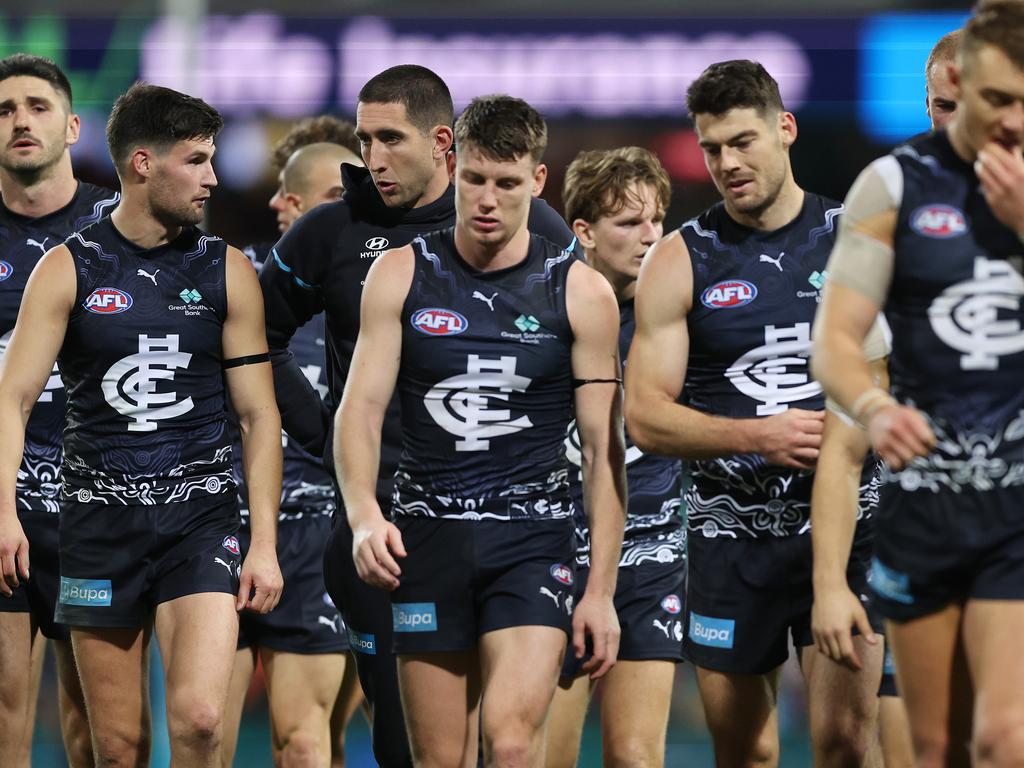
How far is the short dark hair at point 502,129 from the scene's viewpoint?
5.31 m

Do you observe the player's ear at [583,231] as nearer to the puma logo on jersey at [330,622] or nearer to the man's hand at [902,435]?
the puma logo on jersey at [330,622]

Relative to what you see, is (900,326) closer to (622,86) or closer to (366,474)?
(366,474)

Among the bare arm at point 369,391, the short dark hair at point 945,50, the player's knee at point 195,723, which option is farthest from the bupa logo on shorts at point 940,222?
the player's knee at point 195,723

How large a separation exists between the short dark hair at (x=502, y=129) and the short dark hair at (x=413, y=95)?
2.70 feet

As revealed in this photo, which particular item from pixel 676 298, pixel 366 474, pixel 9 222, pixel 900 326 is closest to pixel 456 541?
pixel 366 474

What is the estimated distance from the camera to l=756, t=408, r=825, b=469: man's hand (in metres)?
5.33

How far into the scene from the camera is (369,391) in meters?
5.36

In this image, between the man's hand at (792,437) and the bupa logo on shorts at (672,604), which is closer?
the man's hand at (792,437)

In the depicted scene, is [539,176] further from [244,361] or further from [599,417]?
[244,361]

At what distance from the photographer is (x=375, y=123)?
627 centimetres

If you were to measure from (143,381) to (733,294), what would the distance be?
1965 millimetres

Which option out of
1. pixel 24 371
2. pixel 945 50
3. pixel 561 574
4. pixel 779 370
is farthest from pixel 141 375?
pixel 945 50

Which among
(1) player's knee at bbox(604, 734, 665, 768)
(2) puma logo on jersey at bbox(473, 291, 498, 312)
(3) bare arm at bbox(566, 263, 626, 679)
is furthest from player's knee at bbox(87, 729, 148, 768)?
(2) puma logo on jersey at bbox(473, 291, 498, 312)

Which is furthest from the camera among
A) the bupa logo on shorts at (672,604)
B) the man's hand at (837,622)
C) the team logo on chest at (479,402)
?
the bupa logo on shorts at (672,604)
